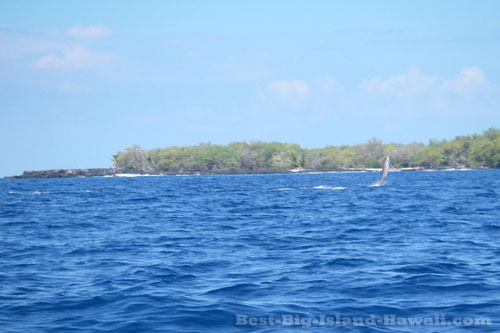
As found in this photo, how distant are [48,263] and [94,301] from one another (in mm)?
5073

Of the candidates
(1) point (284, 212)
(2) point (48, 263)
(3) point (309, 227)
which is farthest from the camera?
(1) point (284, 212)

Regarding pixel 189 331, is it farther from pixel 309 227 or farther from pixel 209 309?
pixel 309 227

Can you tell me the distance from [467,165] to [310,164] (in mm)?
50643

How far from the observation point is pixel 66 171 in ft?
631

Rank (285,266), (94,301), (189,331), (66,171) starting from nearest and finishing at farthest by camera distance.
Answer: (189,331) → (94,301) → (285,266) → (66,171)

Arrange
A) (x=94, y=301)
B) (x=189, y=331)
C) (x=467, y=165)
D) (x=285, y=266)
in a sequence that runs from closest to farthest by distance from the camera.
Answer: (x=189, y=331) → (x=94, y=301) → (x=285, y=266) → (x=467, y=165)

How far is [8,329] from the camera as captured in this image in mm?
9297

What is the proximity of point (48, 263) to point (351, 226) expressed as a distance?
12.0 metres

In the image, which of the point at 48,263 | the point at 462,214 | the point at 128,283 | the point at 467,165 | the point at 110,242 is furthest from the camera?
the point at 467,165

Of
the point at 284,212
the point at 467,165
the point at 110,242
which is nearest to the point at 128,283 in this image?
the point at 110,242

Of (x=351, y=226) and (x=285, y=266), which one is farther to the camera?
(x=351, y=226)

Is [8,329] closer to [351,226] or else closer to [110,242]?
[110,242]

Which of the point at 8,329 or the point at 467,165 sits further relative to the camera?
the point at 467,165

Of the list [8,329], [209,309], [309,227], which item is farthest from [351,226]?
[8,329]
